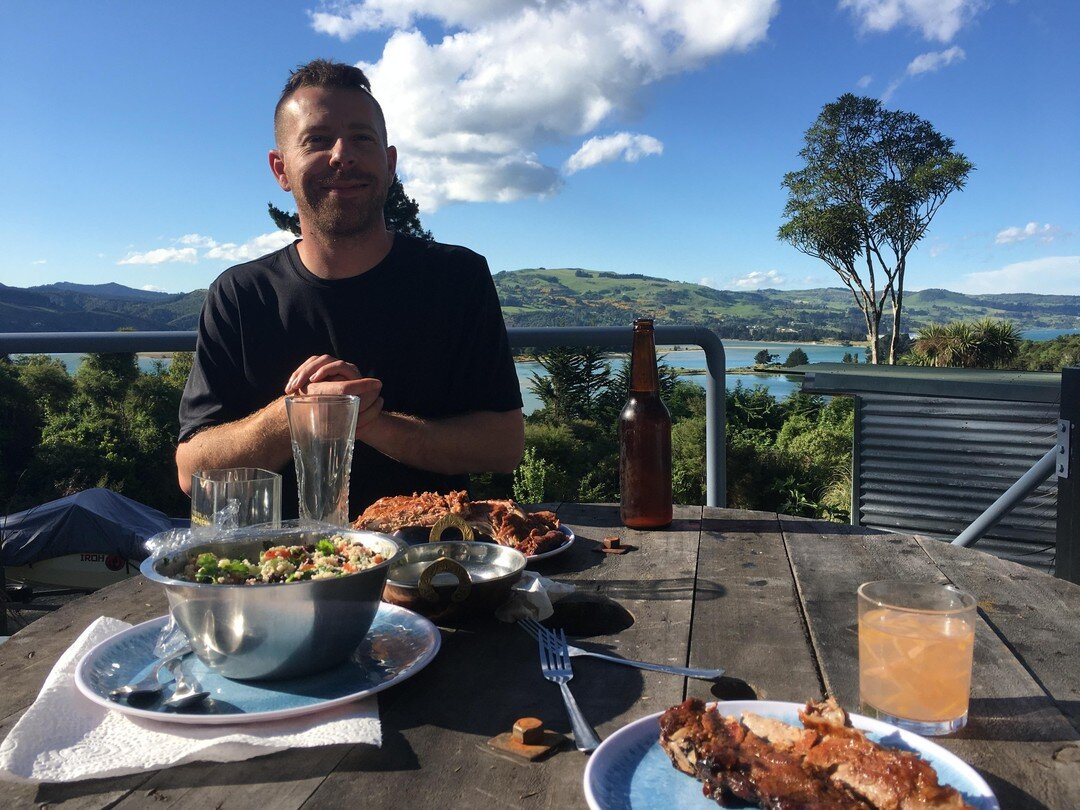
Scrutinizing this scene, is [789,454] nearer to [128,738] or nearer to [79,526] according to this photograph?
[79,526]

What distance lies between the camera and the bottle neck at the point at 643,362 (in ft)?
6.10

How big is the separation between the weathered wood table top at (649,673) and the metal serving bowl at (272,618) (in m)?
0.11

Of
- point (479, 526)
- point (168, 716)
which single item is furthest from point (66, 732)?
point (479, 526)

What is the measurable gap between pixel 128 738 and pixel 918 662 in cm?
89

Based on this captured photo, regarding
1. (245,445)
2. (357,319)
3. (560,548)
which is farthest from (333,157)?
(560,548)

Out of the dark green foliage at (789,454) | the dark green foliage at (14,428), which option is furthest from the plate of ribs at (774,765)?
the dark green foliage at (789,454)

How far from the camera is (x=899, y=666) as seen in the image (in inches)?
37.7

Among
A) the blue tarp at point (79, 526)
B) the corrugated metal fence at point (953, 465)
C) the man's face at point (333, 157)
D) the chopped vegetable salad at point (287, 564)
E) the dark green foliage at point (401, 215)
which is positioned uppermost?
the dark green foliage at point (401, 215)

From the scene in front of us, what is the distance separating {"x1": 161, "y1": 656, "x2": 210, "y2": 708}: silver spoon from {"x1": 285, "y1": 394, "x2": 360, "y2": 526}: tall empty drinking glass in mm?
501

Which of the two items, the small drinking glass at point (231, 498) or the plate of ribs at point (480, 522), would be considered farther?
the plate of ribs at point (480, 522)

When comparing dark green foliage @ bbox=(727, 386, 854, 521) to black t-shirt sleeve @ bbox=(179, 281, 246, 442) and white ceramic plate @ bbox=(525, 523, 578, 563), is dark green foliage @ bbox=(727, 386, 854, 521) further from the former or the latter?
white ceramic plate @ bbox=(525, 523, 578, 563)

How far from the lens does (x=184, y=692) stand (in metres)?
0.96

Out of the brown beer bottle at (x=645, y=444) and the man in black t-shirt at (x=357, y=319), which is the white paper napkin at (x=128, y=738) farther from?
the man in black t-shirt at (x=357, y=319)

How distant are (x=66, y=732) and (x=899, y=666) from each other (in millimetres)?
950
